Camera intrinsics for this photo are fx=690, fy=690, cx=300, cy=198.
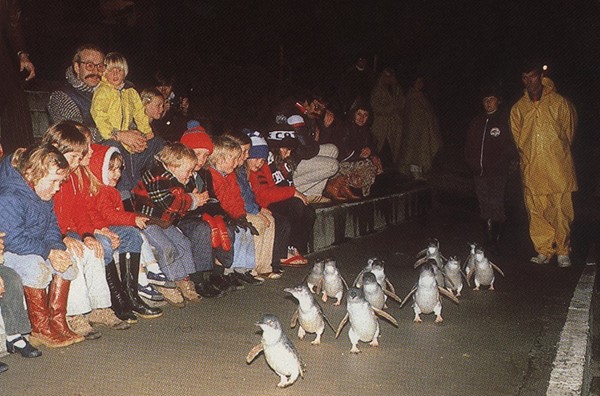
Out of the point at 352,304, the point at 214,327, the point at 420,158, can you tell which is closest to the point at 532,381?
the point at 352,304

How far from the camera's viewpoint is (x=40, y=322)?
519cm

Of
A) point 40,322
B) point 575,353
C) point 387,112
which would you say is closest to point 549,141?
point 575,353

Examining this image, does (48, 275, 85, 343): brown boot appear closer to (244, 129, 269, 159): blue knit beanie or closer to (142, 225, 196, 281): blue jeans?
(142, 225, 196, 281): blue jeans

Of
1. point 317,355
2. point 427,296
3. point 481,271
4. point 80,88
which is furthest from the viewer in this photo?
point 481,271

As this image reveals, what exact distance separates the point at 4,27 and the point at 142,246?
286 cm

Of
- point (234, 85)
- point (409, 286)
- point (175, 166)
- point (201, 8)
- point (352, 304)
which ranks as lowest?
point (409, 286)

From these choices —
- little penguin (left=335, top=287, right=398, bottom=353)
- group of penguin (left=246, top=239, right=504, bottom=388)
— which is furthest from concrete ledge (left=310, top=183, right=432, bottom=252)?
little penguin (left=335, top=287, right=398, bottom=353)

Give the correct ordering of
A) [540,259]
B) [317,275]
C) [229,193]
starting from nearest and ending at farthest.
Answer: [317,275], [229,193], [540,259]

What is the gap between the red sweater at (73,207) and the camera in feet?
18.4

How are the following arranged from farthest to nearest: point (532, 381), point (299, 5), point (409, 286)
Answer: point (299, 5) → point (409, 286) → point (532, 381)

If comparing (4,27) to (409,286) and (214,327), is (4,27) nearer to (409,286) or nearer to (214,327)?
(214,327)

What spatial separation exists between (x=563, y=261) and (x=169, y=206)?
5.63m

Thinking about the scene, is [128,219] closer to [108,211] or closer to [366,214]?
[108,211]

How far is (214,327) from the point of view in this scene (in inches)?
→ 233
